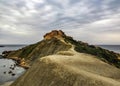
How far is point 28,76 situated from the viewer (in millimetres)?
37281

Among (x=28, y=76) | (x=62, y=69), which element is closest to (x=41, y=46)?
(x=28, y=76)

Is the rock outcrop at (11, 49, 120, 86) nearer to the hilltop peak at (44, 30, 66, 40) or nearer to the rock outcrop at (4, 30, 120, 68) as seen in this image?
the rock outcrop at (4, 30, 120, 68)

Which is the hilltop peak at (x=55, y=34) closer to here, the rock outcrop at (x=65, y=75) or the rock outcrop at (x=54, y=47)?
the rock outcrop at (x=54, y=47)

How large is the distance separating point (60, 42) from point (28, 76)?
180 ft

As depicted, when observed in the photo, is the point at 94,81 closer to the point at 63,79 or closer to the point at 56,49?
the point at 63,79

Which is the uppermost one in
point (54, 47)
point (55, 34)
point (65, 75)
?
point (55, 34)

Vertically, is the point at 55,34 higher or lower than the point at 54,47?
higher

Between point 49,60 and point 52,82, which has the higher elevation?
point 49,60

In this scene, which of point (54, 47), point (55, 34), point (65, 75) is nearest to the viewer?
point (65, 75)

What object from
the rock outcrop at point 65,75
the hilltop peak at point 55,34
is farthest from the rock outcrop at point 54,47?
the rock outcrop at point 65,75

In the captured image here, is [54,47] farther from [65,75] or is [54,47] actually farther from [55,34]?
[65,75]

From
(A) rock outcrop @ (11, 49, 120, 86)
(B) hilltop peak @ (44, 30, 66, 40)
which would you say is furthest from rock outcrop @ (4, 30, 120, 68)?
(A) rock outcrop @ (11, 49, 120, 86)

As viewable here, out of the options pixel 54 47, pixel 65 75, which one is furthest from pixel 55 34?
pixel 65 75

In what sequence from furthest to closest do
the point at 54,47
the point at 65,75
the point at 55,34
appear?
the point at 55,34, the point at 54,47, the point at 65,75
